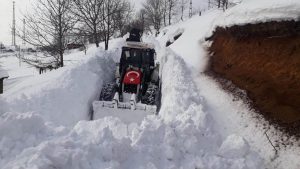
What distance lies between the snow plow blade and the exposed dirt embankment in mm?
3198

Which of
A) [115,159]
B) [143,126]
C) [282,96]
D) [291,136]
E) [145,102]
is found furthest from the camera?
[145,102]

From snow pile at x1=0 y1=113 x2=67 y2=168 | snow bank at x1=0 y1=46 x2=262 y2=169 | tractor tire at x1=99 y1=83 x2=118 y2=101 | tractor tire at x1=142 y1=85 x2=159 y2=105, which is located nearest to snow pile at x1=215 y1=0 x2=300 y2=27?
tractor tire at x1=142 y1=85 x2=159 y2=105

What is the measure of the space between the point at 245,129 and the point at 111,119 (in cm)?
354

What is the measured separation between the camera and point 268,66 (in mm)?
12359

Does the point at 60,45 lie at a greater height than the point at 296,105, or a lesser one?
greater

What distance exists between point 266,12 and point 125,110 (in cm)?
597

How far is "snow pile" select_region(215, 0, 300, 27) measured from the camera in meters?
12.2

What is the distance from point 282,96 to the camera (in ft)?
34.4

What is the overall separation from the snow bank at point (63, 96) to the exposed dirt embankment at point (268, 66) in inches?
200

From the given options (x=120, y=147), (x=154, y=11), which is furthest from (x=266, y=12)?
(x=154, y=11)

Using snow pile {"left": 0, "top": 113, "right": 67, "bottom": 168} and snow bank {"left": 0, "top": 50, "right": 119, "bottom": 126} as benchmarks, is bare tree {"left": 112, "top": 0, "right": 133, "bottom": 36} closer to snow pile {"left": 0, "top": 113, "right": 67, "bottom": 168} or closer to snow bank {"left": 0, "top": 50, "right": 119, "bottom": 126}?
snow bank {"left": 0, "top": 50, "right": 119, "bottom": 126}

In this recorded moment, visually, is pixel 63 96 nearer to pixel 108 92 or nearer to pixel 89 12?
pixel 108 92

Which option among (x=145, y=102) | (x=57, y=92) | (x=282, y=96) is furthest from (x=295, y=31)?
(x=57, y=92)

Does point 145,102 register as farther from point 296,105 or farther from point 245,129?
point 296,105
